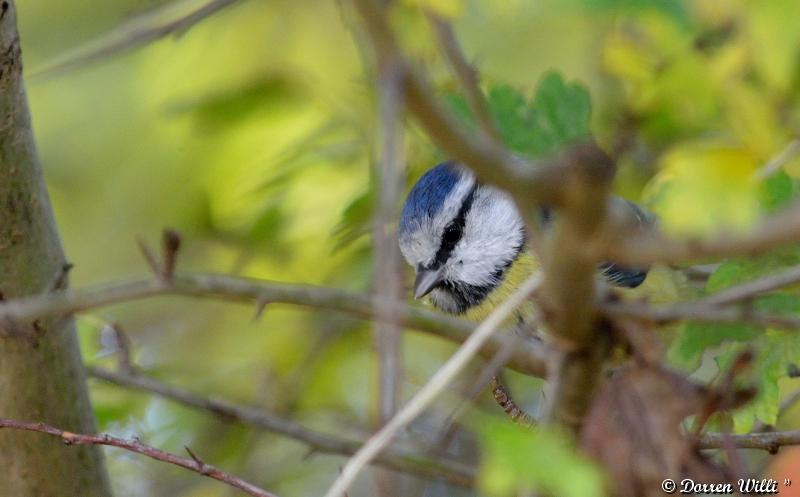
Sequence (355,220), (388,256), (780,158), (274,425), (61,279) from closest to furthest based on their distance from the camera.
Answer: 1. (388,256)
2. (780,158)
3. (61,279)
4. (274,425)
5. (355,220)

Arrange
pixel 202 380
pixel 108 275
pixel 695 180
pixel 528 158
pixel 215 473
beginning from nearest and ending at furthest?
1. pixel 695 180
2. pixel 215 473
3. pixel 528 158
4. pixel 202 380
5. pixel 108 275

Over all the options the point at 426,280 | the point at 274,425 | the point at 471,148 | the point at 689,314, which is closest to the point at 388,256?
the point at 471,148

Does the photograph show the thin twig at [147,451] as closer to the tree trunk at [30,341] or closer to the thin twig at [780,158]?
the tree trunk at [30,341]

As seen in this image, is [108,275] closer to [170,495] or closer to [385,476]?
[170,495]

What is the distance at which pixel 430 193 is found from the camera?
143cm

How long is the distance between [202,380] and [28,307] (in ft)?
3.00

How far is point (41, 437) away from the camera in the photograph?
913 millimetres

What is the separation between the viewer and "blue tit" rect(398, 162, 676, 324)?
1419 millimetres

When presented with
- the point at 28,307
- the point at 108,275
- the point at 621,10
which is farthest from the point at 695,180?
the point at 108,275

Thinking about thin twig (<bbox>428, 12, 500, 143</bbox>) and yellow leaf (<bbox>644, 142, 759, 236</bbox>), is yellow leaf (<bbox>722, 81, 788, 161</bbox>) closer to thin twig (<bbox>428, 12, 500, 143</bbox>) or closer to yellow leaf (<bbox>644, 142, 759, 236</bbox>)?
yellow leaf (<bbox>644, 142, 759, 236</bbox>)

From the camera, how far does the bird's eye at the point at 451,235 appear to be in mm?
1438

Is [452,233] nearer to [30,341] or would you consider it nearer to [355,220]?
[355,220]

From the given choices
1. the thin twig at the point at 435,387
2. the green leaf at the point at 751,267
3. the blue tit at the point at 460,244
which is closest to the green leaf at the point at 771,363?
the green leaf at the point at 751,267

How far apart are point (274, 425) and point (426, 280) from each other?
36 centimetres
